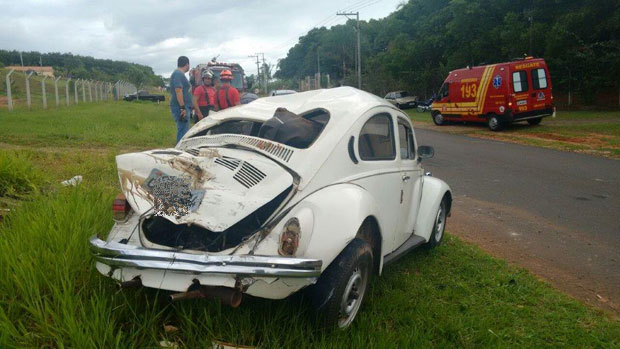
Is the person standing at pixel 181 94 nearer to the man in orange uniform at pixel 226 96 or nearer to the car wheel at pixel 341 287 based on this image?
the man in orange uniform at pixel 226 96

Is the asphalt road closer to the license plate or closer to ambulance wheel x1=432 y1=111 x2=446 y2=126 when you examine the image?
the license plate

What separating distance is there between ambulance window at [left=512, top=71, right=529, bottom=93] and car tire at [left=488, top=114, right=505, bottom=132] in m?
1.36

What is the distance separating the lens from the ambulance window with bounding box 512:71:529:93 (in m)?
16.4

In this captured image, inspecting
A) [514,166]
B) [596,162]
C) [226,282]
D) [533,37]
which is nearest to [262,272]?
[226,282]

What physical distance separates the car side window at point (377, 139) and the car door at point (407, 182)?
122mm

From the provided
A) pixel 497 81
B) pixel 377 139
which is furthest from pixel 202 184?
pixel 497 81

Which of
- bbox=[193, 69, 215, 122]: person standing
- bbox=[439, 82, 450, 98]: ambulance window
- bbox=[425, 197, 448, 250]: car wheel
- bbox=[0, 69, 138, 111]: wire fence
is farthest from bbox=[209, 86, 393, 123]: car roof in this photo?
bbox=[0, 69, 138, 111]: wire fence

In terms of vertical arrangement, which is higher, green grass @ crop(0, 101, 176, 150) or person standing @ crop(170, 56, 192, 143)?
person standing @ crop(170, 56, 192, 143)

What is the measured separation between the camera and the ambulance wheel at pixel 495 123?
57.5ft

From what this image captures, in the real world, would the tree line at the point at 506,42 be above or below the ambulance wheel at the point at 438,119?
above

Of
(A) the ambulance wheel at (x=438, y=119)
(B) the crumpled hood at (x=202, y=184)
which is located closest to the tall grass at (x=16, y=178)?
(B) the crumpled hood at (x=202, y=184)

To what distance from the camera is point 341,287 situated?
270 centimetres

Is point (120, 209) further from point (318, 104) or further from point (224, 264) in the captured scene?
point (318, 104)

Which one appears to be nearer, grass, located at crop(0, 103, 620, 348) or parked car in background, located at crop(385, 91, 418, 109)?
grass, located at crop(0, 103, 620, 348)
